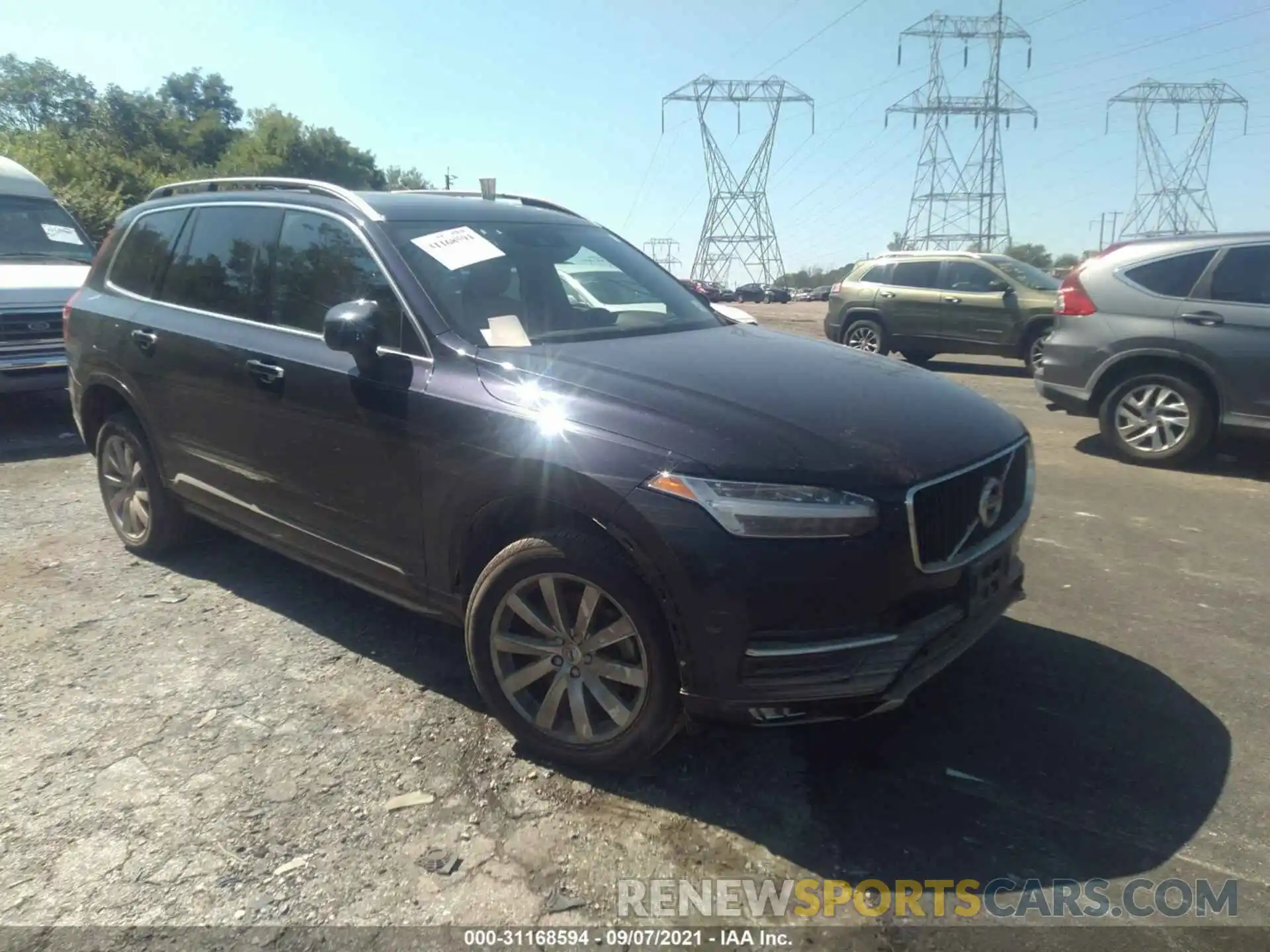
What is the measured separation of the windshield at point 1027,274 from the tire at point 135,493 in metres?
11.9

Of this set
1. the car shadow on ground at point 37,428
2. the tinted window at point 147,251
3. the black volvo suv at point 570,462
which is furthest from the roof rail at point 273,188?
the car shadow on ground at point 37,428

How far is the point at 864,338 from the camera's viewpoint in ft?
47.2

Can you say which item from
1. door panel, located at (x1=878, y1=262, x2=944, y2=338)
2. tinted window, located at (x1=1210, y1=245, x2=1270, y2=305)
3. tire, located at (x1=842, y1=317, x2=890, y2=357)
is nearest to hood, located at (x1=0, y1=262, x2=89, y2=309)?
tinted window, located at (x1=1210, y1=245, x2=1270, y2=305)

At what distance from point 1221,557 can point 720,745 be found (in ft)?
11.4

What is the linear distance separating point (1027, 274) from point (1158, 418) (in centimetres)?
705

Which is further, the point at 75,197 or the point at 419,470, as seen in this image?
the point at 75,197

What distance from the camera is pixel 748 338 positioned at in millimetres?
3920

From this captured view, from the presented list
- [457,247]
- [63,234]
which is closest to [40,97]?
[63,234]

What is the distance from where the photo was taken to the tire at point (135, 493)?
4.68 m

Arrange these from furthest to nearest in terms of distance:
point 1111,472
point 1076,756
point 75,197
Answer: point 75,197, point 1111,472, point 1076,756

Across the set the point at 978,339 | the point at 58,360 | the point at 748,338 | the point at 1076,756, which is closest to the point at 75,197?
the point at 58,360

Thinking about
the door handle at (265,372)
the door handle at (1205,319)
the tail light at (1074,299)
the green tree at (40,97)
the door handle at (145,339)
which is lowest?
the door handle at (265,372)

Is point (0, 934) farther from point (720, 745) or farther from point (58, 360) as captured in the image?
point (58, 360)

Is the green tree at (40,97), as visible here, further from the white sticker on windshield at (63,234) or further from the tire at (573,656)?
the tire at (573,656)
